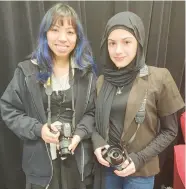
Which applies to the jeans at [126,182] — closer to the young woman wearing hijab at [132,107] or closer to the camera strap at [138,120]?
the young woman wearing hijab at [132,107]

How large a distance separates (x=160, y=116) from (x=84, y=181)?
540mm

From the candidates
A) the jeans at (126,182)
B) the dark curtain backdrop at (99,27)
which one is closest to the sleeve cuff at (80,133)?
the jeans at (126,182)

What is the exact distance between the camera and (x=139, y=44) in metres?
1.35

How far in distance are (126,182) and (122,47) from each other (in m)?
0.67

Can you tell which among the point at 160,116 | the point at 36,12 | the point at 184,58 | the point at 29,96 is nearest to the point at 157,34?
the point at 184,58

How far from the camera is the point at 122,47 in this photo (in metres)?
1.32

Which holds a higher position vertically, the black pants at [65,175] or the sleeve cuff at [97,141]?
the sleeve cuff at [97,141]

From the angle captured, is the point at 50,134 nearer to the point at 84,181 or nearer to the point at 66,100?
the point at 66,100

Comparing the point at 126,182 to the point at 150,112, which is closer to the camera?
the point at 150,112

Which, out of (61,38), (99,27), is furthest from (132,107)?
(99,27)

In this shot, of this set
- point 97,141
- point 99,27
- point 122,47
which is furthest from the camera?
point 99,27

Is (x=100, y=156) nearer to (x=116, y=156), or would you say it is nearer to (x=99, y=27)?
(x=116, y=156)

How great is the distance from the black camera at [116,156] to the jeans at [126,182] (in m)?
0.16

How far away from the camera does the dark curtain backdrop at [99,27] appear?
5.65 ft
